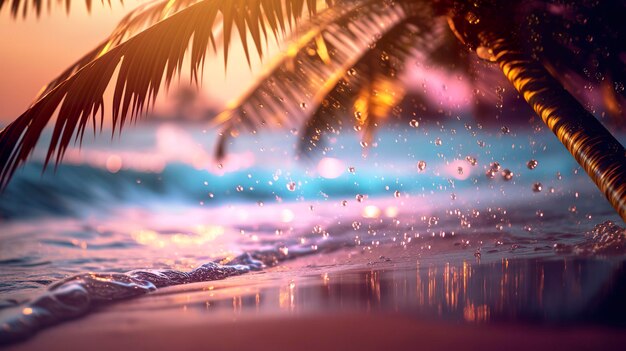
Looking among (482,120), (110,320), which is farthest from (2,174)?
(482,120)

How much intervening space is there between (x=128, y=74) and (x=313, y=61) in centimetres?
263

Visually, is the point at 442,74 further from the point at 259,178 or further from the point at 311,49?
the point at 259,178

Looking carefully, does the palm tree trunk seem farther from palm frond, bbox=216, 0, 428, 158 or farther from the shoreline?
palm frond, bbox=216, 0, 428, 158

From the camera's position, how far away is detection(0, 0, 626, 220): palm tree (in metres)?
2.46

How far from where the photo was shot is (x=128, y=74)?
2508mm

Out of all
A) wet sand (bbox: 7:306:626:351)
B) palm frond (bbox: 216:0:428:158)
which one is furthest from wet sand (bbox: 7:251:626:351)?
palm frond (bbox: 216:0:428:158)

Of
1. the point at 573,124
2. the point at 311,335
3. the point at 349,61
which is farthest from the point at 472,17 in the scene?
the point at 311,335

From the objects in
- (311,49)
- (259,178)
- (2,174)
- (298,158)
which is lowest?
(2,174)

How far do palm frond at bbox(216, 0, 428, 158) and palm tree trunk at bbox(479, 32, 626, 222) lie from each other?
1.44 m

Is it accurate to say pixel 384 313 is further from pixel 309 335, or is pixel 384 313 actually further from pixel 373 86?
Answer: pixel 373 86

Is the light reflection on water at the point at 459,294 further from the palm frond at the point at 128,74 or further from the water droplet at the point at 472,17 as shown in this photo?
the water droplet at the point at 472,17

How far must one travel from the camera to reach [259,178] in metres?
14.5

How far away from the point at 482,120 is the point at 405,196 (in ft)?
11.7

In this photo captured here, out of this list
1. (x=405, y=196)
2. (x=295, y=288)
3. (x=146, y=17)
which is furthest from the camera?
(x=405, y=196)
